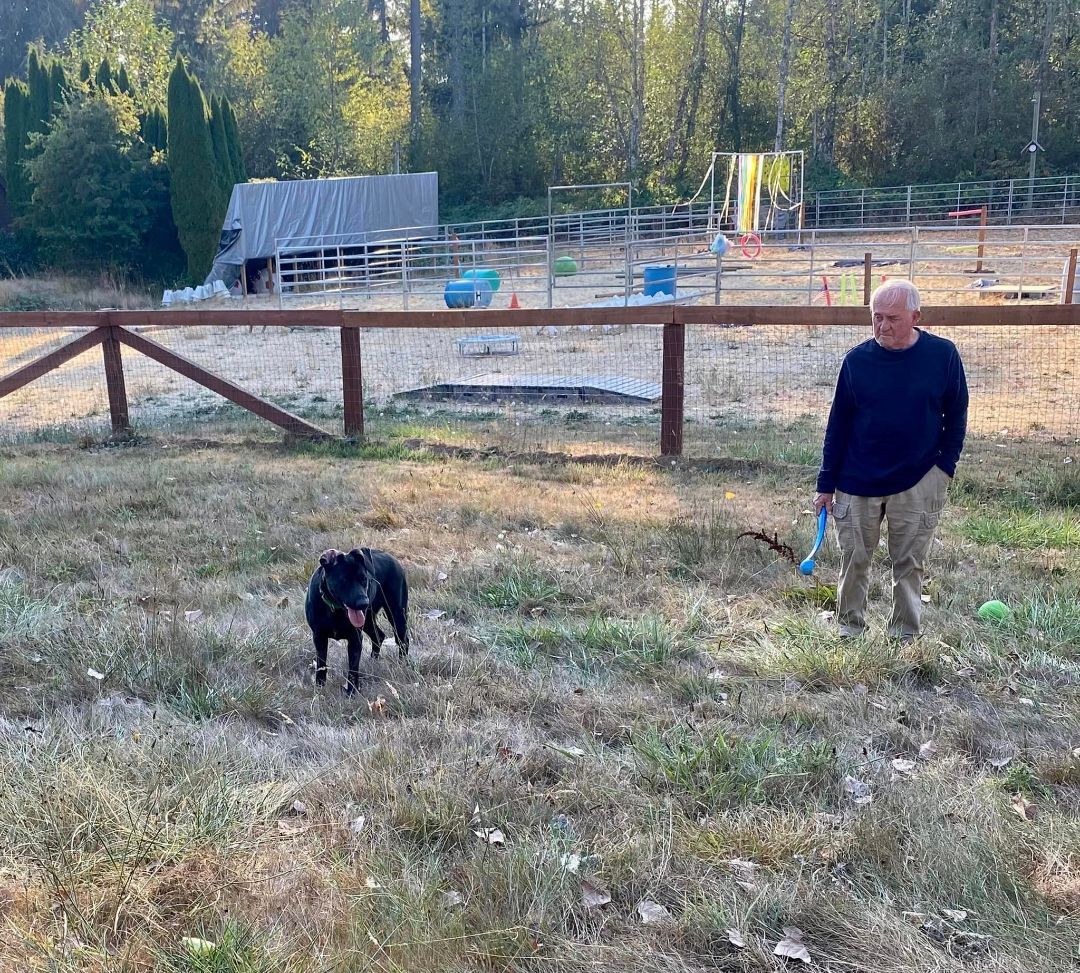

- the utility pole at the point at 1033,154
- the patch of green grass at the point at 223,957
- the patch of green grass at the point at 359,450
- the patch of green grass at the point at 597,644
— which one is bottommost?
the patch of green grass at the point at 359,450

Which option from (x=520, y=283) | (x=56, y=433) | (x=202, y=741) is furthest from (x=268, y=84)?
(x=202, y=741)

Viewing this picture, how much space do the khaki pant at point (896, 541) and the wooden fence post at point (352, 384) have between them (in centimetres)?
536

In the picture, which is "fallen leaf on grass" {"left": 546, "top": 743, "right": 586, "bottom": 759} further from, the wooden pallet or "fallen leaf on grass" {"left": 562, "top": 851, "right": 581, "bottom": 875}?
the wooden pallet

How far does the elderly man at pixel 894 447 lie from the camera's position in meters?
3.97

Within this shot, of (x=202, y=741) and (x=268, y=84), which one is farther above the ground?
(x=268, y=84)

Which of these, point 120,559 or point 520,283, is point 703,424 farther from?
point 520,283

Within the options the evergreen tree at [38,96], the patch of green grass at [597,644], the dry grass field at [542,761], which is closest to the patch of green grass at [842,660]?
the dry grass field at [542,761]

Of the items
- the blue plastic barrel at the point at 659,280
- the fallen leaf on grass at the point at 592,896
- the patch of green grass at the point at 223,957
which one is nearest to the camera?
the patch of green grass at the point at 223,957

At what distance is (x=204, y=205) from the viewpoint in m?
30.2

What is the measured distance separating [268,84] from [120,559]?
41.3 metres

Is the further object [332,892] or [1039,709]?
[1039,709]

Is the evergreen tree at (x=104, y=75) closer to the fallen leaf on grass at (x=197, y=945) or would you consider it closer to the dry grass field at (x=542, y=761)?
the dry grass field at (x=542, y=761)

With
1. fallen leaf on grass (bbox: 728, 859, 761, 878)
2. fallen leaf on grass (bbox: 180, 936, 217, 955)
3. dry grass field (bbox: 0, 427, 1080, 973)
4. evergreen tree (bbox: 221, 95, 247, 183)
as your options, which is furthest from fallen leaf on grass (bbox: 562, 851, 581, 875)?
evergreen tree (bbox: 221, 95, 247, 183)

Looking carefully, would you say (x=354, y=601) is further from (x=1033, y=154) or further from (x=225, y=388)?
(x=1033, y=154)
